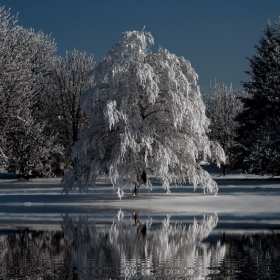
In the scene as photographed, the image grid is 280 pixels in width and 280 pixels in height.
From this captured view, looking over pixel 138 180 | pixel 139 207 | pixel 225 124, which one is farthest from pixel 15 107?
pixel 225 124

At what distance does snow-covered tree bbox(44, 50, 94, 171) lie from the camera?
50594 millimetres

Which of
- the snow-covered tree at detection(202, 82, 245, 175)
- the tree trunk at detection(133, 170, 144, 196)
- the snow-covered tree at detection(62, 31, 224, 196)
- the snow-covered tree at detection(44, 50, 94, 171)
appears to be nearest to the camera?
the snow-covered tree at detection(62, 31, 224, 196)

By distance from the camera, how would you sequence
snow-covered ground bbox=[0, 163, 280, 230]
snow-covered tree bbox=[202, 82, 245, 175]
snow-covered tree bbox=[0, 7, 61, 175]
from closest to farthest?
snow-covered ground bbox=[0, 163, 280, 230] < snow-covered tree bbox=[0, 7, 61, 175] < snow-covered tree bbox=[202, 82, 245, 175]

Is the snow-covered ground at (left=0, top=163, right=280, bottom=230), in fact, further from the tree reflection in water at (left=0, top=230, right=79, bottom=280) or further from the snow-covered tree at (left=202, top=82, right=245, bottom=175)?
the snow-covered tree at (left=202, top=82, right=245, bottom=175)

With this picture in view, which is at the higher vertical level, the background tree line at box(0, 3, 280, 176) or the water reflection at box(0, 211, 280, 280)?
the background tree line at box(0, 3, 280, 176)

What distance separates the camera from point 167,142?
1113 inches

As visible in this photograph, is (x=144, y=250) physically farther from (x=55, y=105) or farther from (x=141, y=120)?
(x=55, y=105)

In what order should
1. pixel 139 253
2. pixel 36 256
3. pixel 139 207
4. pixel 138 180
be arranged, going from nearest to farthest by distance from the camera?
1. pixel 36 256
2. pixel 139 253
3. pixel 139 207
4. pixel 138 180

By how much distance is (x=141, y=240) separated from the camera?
14.3 metres

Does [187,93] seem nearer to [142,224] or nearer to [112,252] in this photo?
[142,224]

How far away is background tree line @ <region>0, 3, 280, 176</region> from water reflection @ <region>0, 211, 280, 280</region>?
17.1m

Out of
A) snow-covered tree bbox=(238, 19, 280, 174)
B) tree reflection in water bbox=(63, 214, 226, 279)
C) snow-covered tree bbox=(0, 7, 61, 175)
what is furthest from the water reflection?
snow-covered tree bbox=(238, 19, 280, 174)

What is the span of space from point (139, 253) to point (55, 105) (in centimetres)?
3959

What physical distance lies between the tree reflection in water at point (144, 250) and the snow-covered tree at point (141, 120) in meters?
9.24
